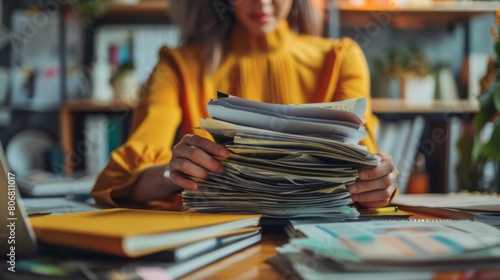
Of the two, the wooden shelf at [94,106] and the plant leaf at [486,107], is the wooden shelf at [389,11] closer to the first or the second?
the wooden shelf at [94,106]

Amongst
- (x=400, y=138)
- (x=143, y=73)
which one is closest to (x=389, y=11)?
(x=400, y=138)

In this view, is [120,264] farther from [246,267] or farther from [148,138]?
[148,138]

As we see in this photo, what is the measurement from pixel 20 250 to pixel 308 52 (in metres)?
1.06

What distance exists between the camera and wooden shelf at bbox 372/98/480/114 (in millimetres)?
2385

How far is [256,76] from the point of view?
1.46m

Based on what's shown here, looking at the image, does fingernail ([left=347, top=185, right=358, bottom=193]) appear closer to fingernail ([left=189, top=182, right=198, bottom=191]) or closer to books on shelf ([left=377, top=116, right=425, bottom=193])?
fingernail ([left=189, top=182, right=198, bottom=191])

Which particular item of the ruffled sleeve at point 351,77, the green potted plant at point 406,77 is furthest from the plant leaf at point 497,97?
the green potted plant at point 406,77

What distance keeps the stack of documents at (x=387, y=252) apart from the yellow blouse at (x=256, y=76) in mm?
723

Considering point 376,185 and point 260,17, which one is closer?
point 376,185

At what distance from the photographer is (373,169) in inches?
30.7

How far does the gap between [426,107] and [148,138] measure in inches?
60.6

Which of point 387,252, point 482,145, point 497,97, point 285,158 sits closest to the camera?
point 387,252

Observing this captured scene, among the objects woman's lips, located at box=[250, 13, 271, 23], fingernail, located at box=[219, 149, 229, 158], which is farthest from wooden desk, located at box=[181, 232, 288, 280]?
woman's lips, located at box=[250, 13, 271, 23]

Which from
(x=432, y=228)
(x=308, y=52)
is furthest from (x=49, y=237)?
(x=308, y=52)
